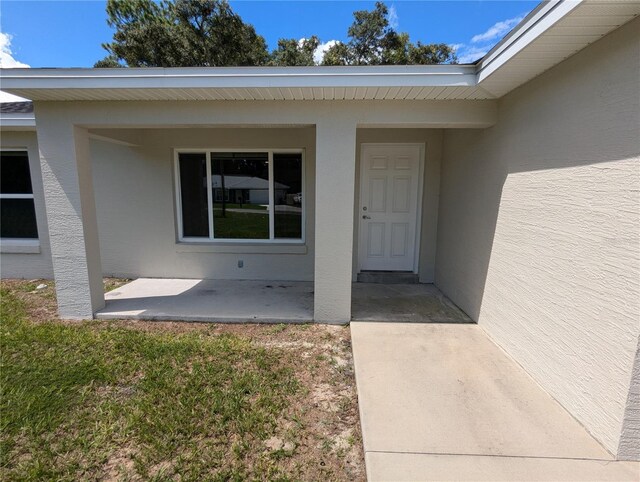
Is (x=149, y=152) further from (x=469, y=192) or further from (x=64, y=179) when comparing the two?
(x=469, y=192)

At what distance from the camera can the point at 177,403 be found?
8.18 ft

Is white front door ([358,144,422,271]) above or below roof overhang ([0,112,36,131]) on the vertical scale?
below

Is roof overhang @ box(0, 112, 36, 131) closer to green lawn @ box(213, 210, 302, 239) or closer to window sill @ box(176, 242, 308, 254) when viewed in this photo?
window sill @ box(176, 242, 308, 254)

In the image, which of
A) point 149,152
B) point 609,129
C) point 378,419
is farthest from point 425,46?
point 378,419

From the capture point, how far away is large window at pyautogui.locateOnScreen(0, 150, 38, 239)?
5.75 meters

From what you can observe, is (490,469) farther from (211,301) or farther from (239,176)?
(239,176)

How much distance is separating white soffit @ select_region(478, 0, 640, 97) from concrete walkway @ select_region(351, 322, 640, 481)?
2694mm

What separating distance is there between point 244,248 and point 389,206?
105 inches

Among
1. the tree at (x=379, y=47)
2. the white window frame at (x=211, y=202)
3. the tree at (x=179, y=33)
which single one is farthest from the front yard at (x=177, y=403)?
the tree at (x=379, y=47)

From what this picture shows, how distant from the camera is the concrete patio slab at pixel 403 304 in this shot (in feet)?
13.4

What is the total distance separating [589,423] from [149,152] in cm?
649

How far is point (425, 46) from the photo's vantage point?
1872 cm

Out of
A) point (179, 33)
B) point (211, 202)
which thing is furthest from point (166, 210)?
point (179, 33)

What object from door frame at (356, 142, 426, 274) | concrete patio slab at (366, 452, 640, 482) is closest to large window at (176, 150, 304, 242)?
door frame at (356, 142, 426, 274)
